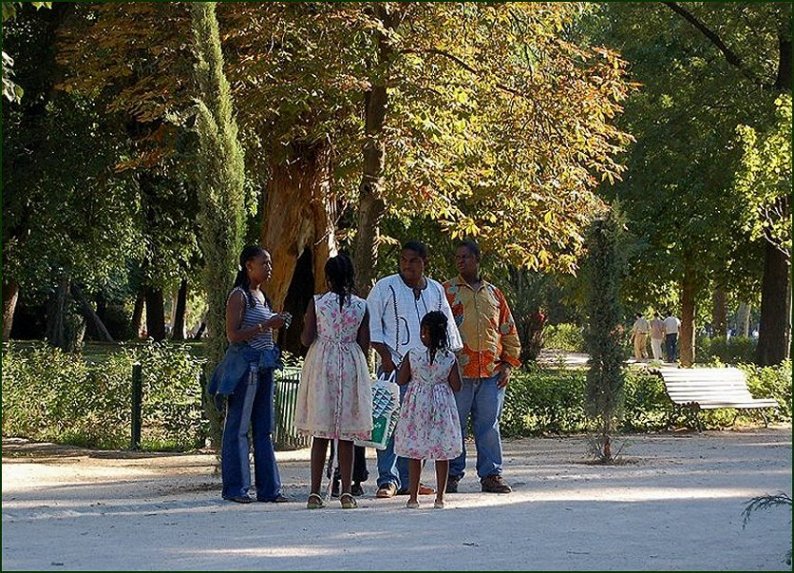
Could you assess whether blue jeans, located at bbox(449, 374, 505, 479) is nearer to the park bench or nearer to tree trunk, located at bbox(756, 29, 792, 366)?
the park bench

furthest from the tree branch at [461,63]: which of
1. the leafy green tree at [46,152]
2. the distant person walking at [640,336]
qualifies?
the distant person walking at [640,336]

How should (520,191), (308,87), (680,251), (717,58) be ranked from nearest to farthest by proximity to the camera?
(308,87)
(520,191)
(717,58)
(680,251)

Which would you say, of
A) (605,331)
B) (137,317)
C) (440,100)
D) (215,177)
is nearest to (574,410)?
(605,331)

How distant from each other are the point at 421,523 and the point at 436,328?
1.59 metres

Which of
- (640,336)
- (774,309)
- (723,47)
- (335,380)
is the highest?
(723,47)

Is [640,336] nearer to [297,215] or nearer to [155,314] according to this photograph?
[155,314]

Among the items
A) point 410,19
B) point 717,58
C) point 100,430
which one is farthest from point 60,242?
point 717,58

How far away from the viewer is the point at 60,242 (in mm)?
25328

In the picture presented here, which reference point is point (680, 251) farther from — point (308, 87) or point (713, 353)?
point (308, 87)

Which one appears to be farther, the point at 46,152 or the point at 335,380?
the point at 46,152

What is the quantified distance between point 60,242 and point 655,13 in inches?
497

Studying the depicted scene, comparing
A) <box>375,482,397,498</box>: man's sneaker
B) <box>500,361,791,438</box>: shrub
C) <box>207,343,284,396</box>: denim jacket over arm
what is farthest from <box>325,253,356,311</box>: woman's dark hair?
<box>500,361,791,438</box>: shrub

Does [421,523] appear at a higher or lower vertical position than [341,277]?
lower

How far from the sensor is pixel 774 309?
27.0m
